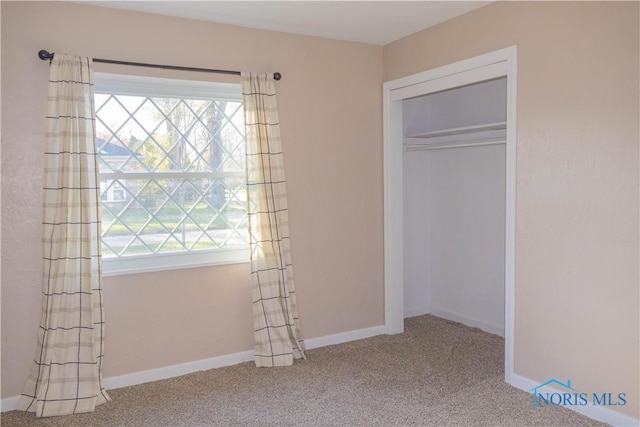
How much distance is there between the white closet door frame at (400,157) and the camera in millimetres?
3121

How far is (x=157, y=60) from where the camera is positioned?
3.32 m

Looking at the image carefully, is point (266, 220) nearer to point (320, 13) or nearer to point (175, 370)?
point (175, 370)

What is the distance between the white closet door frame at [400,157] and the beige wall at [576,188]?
0.05 m

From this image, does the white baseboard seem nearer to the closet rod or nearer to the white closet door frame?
the white closet door frame

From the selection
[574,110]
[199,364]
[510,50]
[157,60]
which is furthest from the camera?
[199,364]

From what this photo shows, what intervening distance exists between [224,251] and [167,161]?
2.42ft

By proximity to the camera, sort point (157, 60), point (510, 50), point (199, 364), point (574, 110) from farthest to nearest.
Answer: point (199, 364), point (157, 60), point (510, 50), point (574, 110)

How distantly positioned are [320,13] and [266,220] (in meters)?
1.43

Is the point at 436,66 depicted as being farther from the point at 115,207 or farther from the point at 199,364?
the point at 199,364

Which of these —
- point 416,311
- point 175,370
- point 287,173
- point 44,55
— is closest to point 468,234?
point 416,311

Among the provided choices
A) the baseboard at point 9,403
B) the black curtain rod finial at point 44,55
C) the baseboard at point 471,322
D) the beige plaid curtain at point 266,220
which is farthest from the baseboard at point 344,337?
the black curtain rod finial at point 44,55

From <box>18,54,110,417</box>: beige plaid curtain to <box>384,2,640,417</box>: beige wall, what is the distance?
2.53m

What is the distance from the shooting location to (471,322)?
14.7ft

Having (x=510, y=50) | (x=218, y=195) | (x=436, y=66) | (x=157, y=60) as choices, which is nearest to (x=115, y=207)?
(x=218, y=195)
